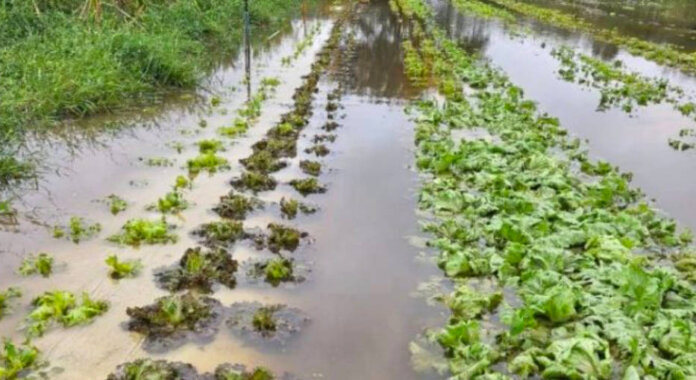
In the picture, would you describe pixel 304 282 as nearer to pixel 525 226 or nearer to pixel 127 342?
pixel 127 342

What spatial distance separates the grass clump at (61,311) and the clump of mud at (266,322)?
106 cm

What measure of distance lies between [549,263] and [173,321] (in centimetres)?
324

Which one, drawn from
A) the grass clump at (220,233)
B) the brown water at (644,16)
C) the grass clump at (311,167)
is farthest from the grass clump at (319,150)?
the brown water at (644,16)

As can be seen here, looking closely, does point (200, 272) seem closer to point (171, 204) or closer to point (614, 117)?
point (171, 204)

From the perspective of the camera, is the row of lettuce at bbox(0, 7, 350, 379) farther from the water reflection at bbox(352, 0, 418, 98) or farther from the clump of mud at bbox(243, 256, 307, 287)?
the water reflection at bbox(352, 0, 418, 98)

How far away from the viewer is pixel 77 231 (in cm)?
600

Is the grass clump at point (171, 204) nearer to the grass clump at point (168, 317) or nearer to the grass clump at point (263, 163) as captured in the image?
the grass clump at point (263, 163)

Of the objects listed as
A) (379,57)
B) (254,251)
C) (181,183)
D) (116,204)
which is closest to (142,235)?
(116,204)

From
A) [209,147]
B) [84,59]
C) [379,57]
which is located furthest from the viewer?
[379,57]

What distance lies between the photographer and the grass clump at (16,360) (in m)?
4.00

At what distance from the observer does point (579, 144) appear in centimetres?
924

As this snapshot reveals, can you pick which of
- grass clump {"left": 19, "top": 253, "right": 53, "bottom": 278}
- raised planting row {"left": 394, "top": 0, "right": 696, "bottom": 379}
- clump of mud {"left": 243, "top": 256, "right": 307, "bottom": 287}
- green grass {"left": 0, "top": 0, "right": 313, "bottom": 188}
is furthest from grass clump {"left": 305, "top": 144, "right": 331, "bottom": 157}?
grass clump {"left": 19, "top": 253, "right": 53, "bottom": 278}

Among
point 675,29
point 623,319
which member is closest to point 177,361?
point 623,319

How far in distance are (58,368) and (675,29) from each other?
79.4 feet
